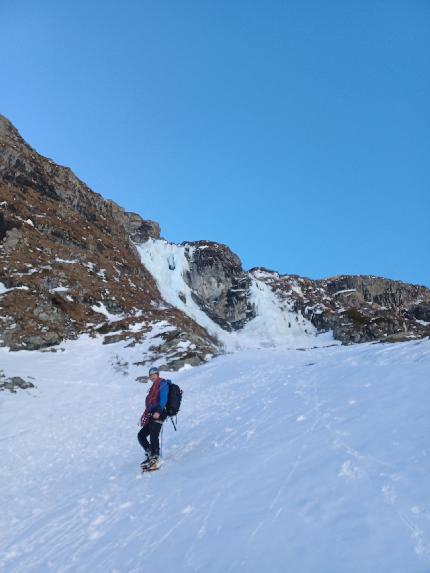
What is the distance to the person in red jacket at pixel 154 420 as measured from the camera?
9789 millimetres

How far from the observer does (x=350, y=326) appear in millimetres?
75500

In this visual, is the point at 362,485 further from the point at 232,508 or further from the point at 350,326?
the point at 350,326

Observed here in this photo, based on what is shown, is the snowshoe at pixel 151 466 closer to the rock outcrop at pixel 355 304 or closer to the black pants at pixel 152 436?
the black pants at pixel 152 436

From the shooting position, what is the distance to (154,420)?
9977 millimetres

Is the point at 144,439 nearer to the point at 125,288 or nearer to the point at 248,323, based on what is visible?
the point at 125,288

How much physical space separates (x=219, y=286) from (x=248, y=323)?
9495 mm


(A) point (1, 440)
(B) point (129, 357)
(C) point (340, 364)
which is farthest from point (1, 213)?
(C) point (340, 364)

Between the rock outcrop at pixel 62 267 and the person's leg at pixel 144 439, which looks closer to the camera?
the person's leg at pixel 144 439

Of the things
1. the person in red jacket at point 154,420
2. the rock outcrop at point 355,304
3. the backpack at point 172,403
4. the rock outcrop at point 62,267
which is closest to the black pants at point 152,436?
the person in red jacket at point 154,420

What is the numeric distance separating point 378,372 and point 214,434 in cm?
497

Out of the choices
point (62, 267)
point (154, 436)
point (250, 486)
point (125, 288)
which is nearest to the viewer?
point (250, 486)

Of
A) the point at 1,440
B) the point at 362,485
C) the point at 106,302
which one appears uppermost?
the point at 106,302

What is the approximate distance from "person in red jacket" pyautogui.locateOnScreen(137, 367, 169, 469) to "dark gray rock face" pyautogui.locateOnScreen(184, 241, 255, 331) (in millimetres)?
70134

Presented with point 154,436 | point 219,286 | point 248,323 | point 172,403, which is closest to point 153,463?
point 154,436
